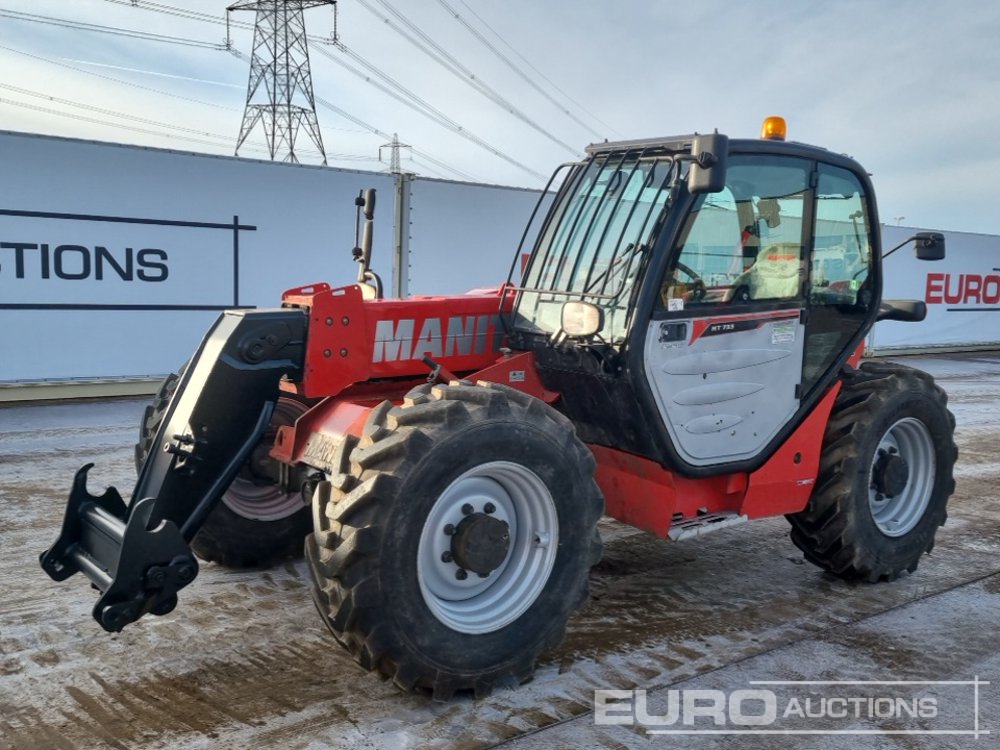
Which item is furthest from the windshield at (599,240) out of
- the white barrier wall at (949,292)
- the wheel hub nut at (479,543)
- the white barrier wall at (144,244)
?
the white barrier wall at (949,292)

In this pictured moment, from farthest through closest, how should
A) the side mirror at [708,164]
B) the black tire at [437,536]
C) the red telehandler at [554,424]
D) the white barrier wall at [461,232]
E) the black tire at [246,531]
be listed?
A: the white barrier wall at [461,232] < the black tire at [246,531] < the side mirror at [708,164] < the red telehandler at [554,424] < the black tire at [437,536]

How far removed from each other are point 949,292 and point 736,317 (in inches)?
613

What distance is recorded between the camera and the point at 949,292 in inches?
700

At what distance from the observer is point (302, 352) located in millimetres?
4039

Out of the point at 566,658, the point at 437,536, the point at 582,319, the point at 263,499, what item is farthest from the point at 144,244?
the point at 566,658

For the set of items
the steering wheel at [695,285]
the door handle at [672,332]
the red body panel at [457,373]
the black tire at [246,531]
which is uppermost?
the steering wheel at [695,285]

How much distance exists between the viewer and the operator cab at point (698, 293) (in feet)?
13.2

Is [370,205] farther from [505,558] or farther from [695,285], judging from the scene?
[505,558]

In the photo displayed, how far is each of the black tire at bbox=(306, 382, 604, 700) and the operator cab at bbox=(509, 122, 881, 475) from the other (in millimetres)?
626

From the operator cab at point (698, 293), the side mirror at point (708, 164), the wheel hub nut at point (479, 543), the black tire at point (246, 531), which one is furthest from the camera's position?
the black tire at point (246, 531)

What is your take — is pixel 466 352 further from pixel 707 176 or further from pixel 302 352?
pixel 707 176

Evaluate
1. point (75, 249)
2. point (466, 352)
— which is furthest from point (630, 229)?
point (75, 249)

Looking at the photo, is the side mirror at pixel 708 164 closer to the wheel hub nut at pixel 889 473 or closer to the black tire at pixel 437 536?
the black tire at pixel 437 536

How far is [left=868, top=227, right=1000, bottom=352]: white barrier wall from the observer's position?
1689 centimetres
